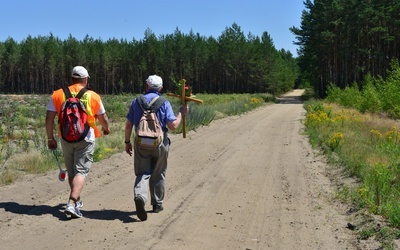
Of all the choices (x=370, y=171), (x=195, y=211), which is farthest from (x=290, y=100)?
(x=195, y=211)

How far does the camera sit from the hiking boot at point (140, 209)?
651 cm

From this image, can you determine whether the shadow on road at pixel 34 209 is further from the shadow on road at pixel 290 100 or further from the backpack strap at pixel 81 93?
the shadow on road at pixel 290 100

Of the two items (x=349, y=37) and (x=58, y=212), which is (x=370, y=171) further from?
(x=349, y=37)

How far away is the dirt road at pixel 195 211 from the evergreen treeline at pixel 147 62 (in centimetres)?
7929

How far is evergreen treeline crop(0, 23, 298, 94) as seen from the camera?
92.4m

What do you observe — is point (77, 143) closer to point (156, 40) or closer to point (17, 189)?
point (17, 189)

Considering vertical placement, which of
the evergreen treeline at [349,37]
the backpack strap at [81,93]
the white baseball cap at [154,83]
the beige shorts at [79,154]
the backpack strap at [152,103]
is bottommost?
the beige shorts at [79,154]

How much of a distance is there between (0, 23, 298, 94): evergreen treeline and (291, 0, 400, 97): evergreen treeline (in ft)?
97.2

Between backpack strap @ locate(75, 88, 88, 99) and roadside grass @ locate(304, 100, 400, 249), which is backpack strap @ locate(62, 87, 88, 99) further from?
roadside grass @ locate(304, 100, 400, 249)

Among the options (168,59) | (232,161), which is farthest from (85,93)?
(168,59)

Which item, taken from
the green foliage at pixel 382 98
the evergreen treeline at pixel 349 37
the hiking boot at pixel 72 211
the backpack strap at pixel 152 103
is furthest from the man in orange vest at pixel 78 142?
the evergreen treeline at pixel 349 37

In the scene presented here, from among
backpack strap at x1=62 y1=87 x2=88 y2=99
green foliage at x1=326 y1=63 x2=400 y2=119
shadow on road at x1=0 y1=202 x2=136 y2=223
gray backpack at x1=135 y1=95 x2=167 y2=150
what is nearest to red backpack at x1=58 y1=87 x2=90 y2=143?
backpack strap at x1=62 y1=87 x2=88 y2=99

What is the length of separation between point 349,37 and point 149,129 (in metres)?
48.8

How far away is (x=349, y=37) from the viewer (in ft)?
169
